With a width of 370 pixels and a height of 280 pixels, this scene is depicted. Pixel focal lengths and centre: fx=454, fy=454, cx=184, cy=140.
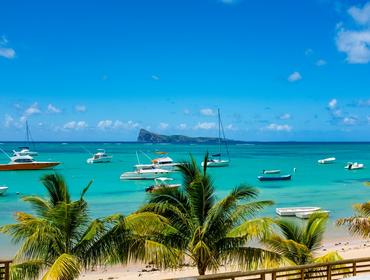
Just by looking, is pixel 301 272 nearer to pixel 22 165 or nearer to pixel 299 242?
pixel 299 242

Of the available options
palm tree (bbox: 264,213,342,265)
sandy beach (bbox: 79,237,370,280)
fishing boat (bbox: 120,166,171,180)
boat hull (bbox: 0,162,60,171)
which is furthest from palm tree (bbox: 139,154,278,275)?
boat hull (bbox: 0,162,60,171)

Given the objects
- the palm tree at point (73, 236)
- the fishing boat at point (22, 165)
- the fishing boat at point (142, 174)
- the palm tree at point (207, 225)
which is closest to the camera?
the palm tree at point (73, 236)

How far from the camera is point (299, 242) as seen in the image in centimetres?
1273

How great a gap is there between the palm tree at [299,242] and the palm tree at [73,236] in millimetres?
3337

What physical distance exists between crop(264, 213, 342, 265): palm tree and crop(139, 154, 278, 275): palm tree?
1.84ft

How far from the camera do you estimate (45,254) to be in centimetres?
1076

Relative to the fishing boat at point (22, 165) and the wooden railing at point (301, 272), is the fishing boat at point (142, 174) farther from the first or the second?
the wooden railing at point (301, 272)

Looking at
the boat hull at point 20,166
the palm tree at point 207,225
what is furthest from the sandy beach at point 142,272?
the boat hull at point 20,166

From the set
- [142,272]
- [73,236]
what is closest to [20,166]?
[142,272]

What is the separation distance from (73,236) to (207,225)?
337cm

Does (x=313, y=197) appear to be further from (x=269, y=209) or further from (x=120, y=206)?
(x=120, y=206)

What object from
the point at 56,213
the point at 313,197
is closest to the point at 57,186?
the point at 56,213

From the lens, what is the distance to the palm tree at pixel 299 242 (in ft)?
39.3

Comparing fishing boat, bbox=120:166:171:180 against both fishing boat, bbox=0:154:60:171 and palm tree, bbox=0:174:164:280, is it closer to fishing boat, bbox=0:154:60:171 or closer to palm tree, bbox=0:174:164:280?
fishing boat, bbox=0:154:60:171
